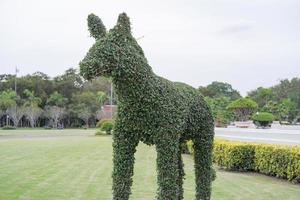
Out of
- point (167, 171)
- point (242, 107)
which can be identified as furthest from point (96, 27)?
point (242, 107)

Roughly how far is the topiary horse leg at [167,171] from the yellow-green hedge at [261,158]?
6.91 meters

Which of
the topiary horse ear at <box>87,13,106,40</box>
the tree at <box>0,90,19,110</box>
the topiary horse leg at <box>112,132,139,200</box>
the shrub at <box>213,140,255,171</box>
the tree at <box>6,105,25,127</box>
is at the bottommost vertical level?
the shrub at <box>213,140,255,171</box>

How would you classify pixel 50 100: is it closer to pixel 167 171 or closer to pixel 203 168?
pixel 203 168

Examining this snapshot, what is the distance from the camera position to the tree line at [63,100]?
63.8 meters

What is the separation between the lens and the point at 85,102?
70000mm

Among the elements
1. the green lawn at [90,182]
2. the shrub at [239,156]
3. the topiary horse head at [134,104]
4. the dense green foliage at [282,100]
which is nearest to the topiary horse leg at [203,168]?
the topiary horse head at [134,104]

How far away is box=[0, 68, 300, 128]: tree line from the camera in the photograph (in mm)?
63753

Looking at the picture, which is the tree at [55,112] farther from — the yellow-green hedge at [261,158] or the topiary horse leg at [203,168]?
the topiary horse leg at [203,168]

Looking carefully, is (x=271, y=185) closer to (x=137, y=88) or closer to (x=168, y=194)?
(x=168, y=194)

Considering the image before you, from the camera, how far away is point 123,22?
18.9 feet

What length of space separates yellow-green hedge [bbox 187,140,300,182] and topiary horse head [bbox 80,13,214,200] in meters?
6.80

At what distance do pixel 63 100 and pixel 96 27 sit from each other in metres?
65.5

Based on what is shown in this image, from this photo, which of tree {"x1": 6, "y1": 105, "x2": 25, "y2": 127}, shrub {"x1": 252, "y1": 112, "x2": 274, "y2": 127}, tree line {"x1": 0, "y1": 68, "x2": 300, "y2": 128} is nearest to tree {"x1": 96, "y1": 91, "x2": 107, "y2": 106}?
tree line {"x1": 0, "y1": 68, "x2": 300, "y2": 128}

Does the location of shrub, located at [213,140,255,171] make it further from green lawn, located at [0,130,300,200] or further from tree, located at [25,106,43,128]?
tree, located at [25,106,43,128]
